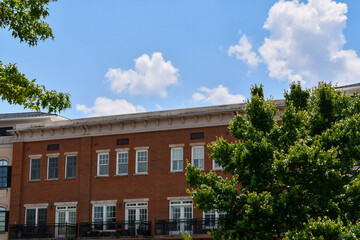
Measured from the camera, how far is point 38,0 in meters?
15.5

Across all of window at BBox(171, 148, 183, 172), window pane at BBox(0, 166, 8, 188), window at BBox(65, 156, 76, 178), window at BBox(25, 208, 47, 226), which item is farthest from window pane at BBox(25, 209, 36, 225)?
window at BBox(171, 148, 183, 172)

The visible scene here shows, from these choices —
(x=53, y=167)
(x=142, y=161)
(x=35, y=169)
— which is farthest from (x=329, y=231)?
(x=35, y=169)

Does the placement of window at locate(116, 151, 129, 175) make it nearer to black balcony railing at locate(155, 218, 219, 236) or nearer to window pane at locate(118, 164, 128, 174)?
window pane at locate(118, 164, 128, 174)

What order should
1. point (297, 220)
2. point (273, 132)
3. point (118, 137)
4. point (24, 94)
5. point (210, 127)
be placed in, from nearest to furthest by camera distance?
point (24, 94)
point (297, 220)
point (273, 132)
point (210, 127)
point (118, 137)

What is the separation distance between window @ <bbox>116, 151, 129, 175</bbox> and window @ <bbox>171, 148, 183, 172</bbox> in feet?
10.3

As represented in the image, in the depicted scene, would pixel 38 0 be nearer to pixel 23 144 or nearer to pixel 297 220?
pixel 297 220

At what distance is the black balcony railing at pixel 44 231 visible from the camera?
126 ft

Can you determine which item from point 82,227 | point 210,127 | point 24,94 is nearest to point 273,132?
point 24,94

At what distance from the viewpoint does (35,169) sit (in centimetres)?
4112

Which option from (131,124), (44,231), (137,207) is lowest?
(44,231)

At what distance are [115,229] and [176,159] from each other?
5734 mm

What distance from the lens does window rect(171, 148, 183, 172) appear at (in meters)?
37.5

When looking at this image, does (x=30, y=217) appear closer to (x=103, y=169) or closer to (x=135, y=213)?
(x=103, y=169)

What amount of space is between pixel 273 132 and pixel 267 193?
2.61 metres
